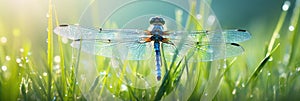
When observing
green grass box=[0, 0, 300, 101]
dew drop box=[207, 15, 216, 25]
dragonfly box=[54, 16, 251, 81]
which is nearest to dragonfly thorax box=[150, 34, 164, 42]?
dragonfly box=[54, 16, 251, 81]

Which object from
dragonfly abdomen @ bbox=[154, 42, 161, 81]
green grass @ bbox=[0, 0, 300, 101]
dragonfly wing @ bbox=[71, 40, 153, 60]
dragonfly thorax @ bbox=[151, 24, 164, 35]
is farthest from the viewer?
dragonfly thorax @ bbox=[151, 24, 164, 35]

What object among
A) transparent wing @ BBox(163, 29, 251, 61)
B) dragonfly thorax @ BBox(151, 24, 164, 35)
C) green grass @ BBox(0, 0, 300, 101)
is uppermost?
dragonfly thorax @ BBox(151, 24, 164, 35)

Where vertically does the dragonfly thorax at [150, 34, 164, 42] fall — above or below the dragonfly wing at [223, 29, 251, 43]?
below

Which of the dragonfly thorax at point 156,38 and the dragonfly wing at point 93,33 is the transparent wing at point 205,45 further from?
the dragonfly wing at point 93,33

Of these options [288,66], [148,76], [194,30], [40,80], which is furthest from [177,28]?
[40,80]

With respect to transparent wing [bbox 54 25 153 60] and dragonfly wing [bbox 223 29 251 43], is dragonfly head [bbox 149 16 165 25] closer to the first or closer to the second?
transparent wing [bbox 54 25 153 60]

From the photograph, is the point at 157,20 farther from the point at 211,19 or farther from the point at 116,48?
the point at 211,19

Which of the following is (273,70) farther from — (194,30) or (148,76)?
(148,76)

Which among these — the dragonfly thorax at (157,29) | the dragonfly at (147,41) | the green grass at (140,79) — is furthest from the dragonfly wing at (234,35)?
the dragonfly thorax at (157,29)
